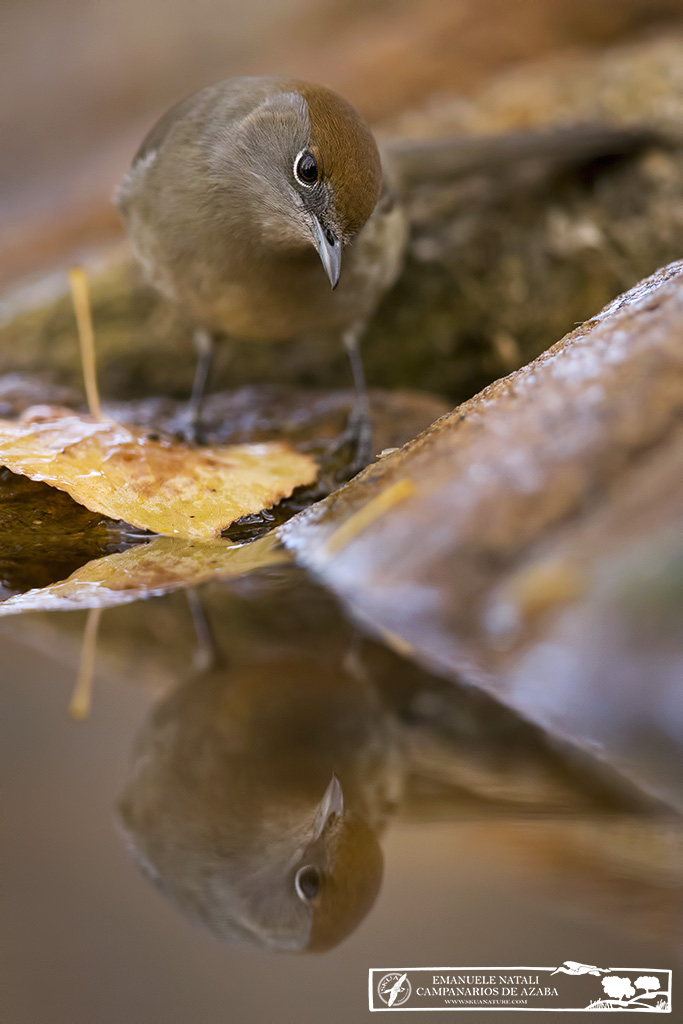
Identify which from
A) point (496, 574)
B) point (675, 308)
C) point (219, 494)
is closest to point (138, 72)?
point (219, 494)

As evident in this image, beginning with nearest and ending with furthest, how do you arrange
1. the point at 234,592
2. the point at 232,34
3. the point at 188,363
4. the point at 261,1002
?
the point at 261,1002
the point at 234,592
the point at 232,34
the point at 188,363

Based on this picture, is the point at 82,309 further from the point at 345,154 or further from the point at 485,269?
the point at 485,269

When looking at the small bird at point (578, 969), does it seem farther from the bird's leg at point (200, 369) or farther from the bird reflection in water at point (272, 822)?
the bird's leg at point (200, 369)

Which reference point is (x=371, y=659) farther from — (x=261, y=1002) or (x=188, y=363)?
(x=188, y=363)

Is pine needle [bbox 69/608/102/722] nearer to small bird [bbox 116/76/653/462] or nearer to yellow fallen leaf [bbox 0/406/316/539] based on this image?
yellow fallen leaf [bbox 0/406/316/539]

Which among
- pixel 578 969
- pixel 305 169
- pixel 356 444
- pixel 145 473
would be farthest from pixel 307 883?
pixel 305 169

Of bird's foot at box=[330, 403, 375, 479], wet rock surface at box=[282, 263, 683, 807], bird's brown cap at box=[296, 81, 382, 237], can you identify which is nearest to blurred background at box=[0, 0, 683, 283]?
bird's brown cap at box=[296, 81, 382, 237]

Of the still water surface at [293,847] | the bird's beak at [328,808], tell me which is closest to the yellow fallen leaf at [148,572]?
the still water surface at [293,847]
